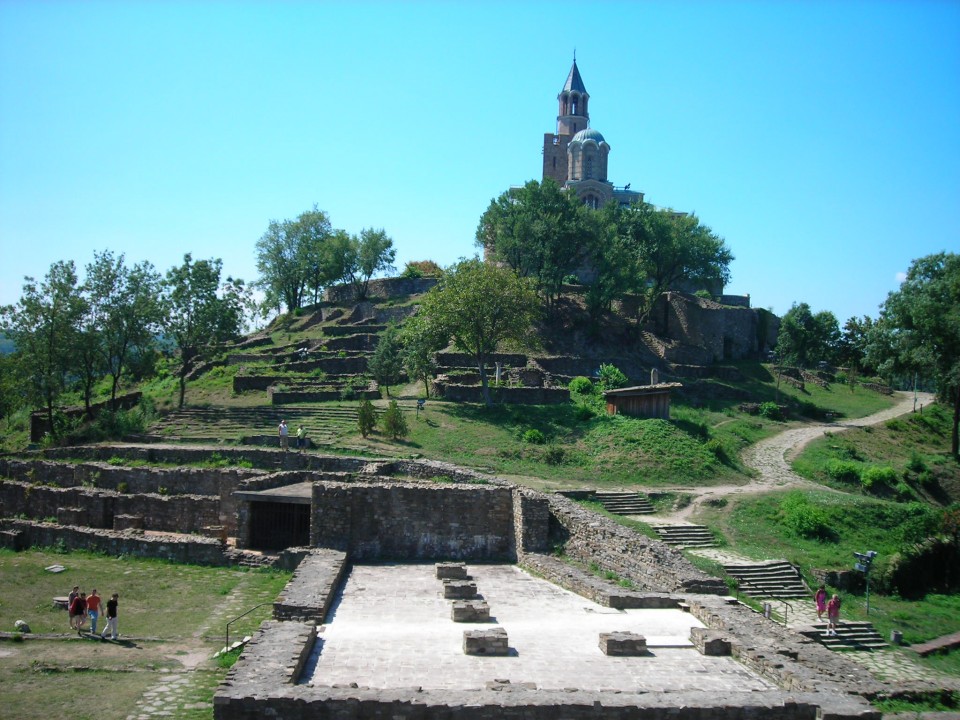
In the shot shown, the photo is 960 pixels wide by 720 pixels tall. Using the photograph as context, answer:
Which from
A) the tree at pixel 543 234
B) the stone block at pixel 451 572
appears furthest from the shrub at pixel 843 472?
the tree at pixel 543 234

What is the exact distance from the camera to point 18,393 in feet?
139

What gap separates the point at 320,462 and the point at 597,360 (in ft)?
66.2

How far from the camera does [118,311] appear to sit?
137 ft

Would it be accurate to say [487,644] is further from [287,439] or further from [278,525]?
[287,439]

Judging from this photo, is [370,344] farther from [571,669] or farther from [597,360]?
[571,669]

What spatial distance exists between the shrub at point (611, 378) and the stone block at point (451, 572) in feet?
70.6

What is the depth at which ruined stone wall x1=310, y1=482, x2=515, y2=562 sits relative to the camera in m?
24.1

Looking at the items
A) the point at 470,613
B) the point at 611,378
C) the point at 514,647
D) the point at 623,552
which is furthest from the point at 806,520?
the point at 611,378

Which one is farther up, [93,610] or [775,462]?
[775,462]

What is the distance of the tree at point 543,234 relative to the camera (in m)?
50.9

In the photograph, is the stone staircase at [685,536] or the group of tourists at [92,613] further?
the stone staircase at [685,536]

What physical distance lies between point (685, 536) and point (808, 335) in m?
41.2

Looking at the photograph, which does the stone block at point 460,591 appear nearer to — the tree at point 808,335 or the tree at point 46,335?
the tree at point 46,335

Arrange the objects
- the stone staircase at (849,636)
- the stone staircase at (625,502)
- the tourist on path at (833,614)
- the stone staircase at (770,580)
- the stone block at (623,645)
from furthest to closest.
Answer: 1. the stone staircase at (625,502)
2. the stone staircase at (770,580)
3. the tourist on path at (833,614)
4. the stone staircase at (849,636)
5. the stone block at (623,645)
